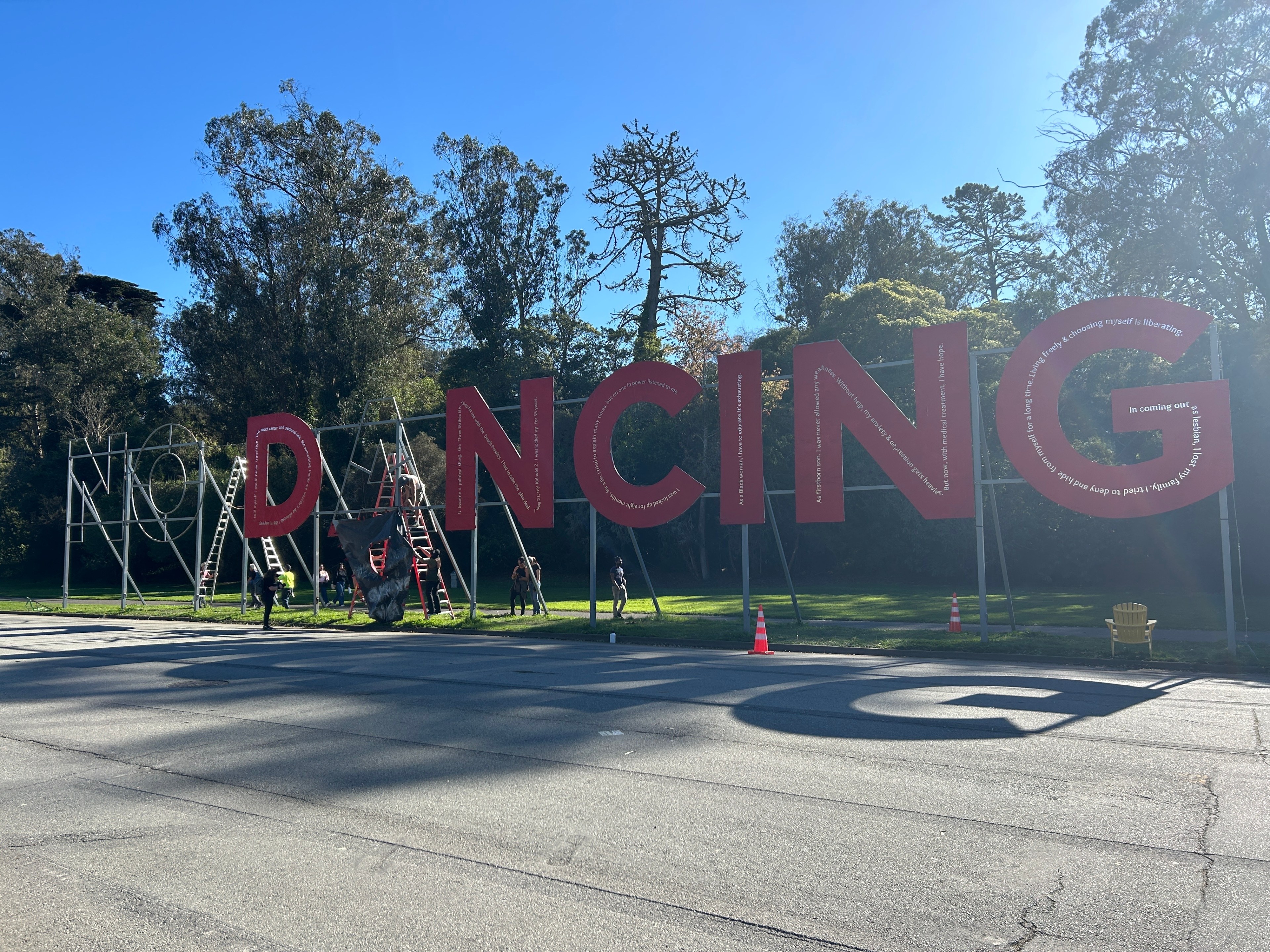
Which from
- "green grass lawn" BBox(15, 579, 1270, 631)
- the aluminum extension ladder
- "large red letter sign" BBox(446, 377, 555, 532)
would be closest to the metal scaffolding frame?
the aluminum extension ladder

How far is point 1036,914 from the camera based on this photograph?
189 inches

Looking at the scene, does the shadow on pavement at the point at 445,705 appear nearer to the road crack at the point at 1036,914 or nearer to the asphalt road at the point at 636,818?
the asphalt road at the point at 636,818

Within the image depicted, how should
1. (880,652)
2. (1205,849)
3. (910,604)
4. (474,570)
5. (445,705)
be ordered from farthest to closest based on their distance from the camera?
(910,604)
(474,570)
(880,652)
(445,705)
(1205,849)

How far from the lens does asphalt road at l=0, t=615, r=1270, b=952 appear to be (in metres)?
4.72

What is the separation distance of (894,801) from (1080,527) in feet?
101

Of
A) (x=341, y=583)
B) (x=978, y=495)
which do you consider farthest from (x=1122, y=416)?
(x=341, y=583)

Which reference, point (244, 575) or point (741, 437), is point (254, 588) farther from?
point (741, 437)

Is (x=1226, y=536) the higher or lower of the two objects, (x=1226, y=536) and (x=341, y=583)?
the higher

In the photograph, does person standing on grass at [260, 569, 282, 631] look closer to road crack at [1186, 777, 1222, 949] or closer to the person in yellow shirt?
the person in yellow shirt

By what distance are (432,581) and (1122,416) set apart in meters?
18.0

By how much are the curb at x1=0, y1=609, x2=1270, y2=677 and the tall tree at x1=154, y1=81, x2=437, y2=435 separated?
25439 mm

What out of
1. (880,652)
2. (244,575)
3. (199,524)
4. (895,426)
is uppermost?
(895,426)

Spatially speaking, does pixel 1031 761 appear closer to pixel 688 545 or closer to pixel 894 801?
pixel 894 801

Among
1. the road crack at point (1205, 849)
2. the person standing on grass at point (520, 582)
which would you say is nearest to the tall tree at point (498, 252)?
the person standing on grass at point (520, 582)
